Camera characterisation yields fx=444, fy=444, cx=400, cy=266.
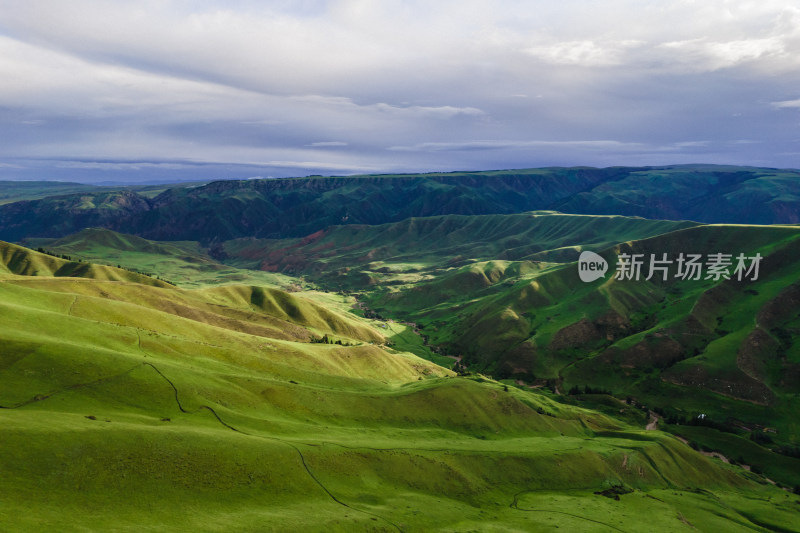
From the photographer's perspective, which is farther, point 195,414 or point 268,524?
point 195,414

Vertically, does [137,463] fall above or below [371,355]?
above

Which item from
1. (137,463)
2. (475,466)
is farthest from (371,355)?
(137,463)

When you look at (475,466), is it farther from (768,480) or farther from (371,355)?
(768,480)

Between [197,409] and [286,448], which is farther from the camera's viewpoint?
[197,409]

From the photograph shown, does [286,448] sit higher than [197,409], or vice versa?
[197,409]

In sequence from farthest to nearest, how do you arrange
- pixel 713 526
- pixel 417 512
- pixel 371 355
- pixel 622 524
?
pixel 371 355 < pixel 713 526 < pixel 622 524 < pixel 417 512

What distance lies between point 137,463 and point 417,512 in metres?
49.9

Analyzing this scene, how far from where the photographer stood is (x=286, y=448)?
289 feet

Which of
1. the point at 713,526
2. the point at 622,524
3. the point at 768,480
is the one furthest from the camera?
the point at 768,480

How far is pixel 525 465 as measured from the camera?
118688 mm

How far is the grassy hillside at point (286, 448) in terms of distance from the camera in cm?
6594

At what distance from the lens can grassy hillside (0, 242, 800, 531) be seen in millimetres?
65938

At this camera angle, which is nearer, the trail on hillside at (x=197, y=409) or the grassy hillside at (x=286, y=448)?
the grassy hillside at (x=286, y=448)

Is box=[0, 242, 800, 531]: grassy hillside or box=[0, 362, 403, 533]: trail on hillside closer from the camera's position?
box=[0, 242, 800, 531]: grassy hillside
